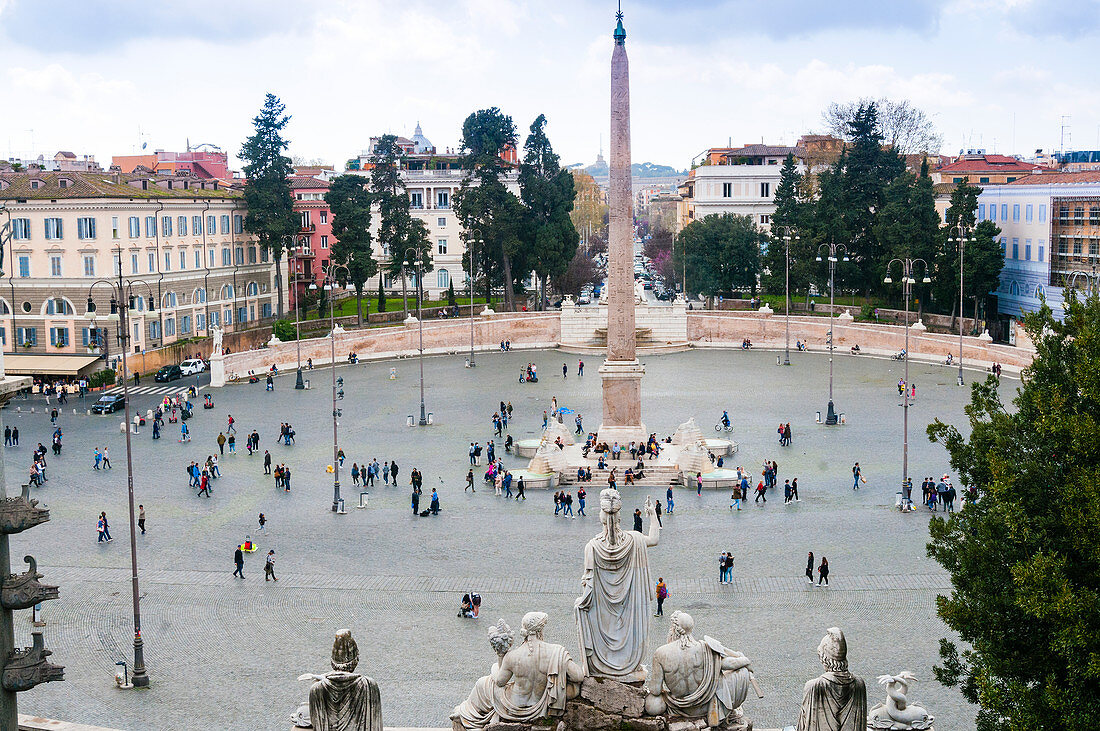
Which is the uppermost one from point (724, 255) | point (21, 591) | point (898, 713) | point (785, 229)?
point (785, 229)

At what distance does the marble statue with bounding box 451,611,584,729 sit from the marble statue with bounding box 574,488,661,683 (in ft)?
0.89

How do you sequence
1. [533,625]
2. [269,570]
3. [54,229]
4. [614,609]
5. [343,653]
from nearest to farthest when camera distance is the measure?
1. [343,653]
2. [533,625]
3. [614,609]
4. [269,570]
5. [54,229]

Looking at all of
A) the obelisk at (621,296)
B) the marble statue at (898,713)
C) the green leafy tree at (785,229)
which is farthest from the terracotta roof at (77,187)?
the marble statue at (898,713)

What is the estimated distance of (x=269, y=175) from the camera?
61.0m

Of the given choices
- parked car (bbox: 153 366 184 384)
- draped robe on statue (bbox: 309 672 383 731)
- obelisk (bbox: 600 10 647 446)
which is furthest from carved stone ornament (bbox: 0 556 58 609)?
parked car (bbox: 153 366 184 384)

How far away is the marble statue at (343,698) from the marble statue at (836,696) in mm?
3387

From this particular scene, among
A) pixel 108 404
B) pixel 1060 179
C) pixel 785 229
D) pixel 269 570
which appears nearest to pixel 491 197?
pixel 785 229

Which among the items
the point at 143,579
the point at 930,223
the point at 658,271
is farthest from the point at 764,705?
the point at 658,271

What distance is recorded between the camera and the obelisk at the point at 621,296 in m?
34.7

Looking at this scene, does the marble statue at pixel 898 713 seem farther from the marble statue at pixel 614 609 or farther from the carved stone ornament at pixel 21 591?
the carved stone ornament at pixel 21 591

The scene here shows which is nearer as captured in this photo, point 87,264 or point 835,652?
point 835,652

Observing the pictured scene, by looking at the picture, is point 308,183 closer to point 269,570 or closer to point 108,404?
point 108,404

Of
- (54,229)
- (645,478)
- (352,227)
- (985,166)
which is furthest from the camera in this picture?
(985,166)

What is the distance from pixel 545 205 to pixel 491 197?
3641 millimetres
